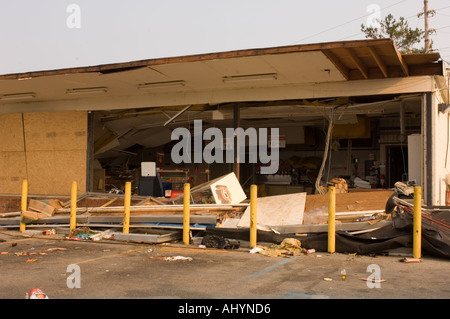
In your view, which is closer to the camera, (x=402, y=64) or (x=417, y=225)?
(x=417, y=225)

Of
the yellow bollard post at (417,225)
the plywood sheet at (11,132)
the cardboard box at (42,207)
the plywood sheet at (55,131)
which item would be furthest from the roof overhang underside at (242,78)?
the cardboard box at (42,207)

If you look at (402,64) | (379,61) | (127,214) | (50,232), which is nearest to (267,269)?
(127,214)

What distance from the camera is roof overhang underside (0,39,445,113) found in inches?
388

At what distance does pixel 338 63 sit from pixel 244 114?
520 cm

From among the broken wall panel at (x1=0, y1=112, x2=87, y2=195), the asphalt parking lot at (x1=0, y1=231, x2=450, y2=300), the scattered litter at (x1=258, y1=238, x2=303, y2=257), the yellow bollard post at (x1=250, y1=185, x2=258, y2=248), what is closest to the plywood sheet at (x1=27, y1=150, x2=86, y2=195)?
the broken wall panel at (x1=0, y1=112, x2=87, y2=195)

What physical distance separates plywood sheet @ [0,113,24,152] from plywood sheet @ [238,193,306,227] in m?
9.35

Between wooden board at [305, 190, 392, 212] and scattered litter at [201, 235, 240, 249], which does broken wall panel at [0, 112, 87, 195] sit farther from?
wooden board at [305, 190, 392, 212]

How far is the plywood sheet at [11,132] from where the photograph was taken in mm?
15922

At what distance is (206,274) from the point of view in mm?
6859

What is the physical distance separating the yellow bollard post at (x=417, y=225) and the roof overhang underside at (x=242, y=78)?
9.97 feet

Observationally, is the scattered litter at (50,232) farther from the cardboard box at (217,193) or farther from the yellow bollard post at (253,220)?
the yellow bollard post at (253,220)

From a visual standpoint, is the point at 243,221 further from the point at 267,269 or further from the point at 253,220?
the point at 267,269

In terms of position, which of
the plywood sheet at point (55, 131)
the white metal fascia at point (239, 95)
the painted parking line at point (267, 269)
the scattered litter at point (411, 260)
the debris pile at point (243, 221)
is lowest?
the painted parking line at point (267, 269)
